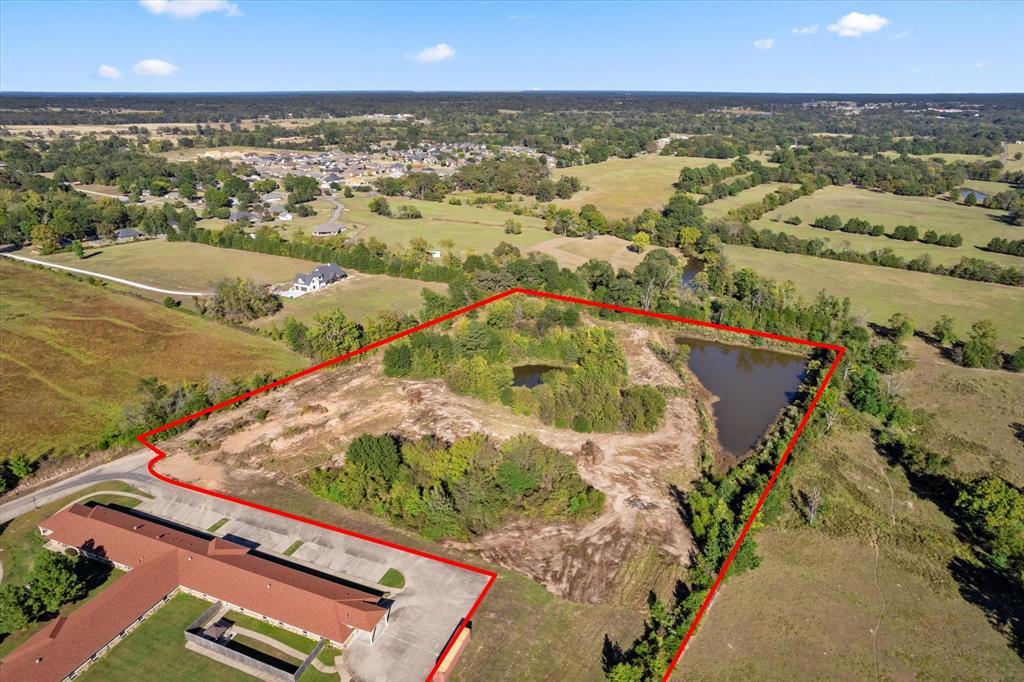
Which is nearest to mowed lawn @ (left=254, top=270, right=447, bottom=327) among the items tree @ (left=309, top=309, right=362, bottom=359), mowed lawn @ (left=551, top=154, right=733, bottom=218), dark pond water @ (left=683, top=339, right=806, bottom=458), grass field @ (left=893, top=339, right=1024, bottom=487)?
tree @ (left=309, top=309, right=362, bottom=359)

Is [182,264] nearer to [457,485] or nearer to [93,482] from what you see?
[93,482]

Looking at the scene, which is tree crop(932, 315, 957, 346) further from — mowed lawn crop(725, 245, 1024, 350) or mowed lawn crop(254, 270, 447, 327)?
mowed lawn crop(254, 270, 447, 327)

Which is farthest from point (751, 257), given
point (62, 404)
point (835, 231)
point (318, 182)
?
point (318, 182)

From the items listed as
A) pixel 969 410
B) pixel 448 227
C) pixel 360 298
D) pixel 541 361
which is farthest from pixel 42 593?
pixel 448 227

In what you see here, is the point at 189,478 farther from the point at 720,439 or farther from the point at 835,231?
the point at 835,231

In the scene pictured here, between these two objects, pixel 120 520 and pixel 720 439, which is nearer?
pixel 120 520

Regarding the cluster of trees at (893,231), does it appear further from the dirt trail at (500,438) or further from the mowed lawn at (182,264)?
the mowed lawn at (182,264)

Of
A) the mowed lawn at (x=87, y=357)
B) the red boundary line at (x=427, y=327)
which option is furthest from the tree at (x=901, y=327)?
the mowed lawn at (x=87, y=357)
